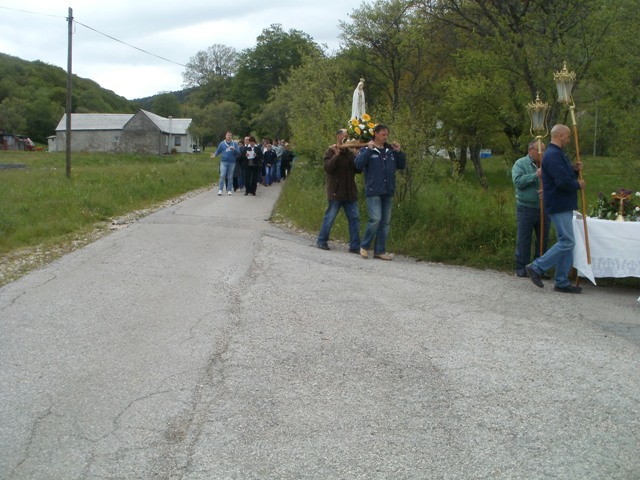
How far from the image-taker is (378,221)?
11.0 meters

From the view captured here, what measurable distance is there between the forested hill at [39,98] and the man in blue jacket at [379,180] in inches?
3726

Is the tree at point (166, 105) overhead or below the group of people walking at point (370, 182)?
overhead

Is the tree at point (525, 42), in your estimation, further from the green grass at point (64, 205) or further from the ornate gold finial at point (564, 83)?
the green grass at point (64, 205)

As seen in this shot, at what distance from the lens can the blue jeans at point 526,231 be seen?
990 centimetres

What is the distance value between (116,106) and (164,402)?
142 meters

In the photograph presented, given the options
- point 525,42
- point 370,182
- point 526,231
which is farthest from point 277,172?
point 526,231

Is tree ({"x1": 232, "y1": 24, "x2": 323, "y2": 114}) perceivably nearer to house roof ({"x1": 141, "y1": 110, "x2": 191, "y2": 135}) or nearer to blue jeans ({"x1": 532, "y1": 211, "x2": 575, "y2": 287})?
house roof ({"x1": 141, "y1": 110, "x2": 191, "y2": 135})

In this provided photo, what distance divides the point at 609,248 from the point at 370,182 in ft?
11.9

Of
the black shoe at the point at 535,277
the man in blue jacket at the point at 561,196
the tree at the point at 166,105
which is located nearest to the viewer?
the man in blue jacket at the point at 561,196

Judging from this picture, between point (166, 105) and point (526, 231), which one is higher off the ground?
point (166, 105)

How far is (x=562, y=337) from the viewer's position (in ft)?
22.1

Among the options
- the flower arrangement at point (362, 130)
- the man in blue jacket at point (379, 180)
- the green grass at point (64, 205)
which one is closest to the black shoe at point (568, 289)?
the man in blue jacket at point (379, 180)

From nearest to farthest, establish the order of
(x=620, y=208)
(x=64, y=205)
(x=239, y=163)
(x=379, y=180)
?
1. (x=620, y=208)
2. (x=379, y=180)
3. (x=64, y=205)
4. (x=239, y=163)

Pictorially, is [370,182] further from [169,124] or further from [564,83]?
[169,124]
